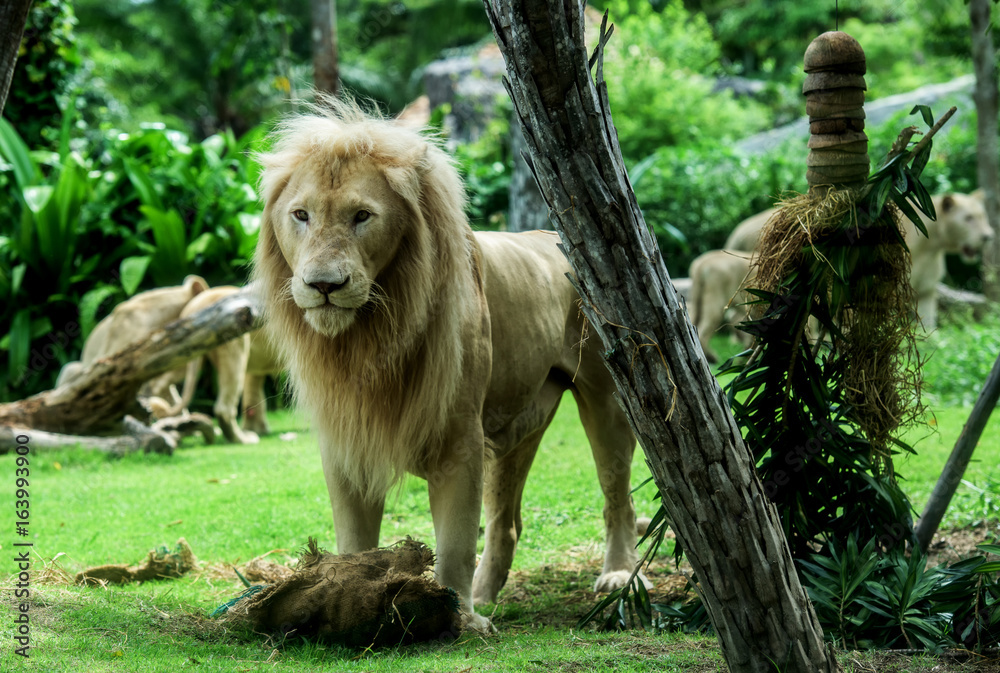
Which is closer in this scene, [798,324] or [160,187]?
[798,324]

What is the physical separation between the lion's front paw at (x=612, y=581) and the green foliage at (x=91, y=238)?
657 cm

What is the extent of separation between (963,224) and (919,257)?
88 centimetres

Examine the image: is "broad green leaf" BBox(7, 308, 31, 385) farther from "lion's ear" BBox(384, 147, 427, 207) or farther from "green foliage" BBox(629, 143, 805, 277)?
"green foliage" BBox(629, 143, 805, 277)

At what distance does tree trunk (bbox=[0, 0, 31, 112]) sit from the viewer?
3342 millimetres

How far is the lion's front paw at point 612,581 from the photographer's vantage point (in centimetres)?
472

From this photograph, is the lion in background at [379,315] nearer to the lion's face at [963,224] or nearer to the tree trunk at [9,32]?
the tree trunk at [9,32]

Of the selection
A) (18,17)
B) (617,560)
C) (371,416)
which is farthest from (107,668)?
(617,560)

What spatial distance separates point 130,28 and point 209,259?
2562cm

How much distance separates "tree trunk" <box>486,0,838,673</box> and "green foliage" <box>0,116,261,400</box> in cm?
798

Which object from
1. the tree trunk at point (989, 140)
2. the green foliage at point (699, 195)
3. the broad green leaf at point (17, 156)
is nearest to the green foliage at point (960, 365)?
the tree trunk at point (989, 140)

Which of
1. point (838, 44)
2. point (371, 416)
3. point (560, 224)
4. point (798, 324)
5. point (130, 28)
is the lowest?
point (371, 416)

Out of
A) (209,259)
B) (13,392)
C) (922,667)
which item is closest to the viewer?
(922,667)

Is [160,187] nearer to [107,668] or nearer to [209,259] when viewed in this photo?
[209,259]

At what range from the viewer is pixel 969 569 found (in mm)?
3623
